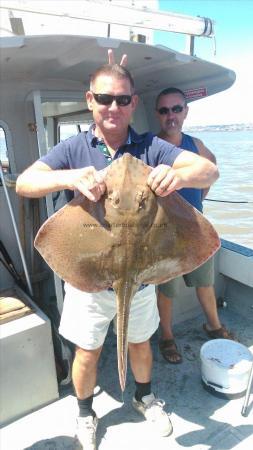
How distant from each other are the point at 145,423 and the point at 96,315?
1.11 metres

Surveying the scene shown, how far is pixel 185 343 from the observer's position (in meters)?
4.04

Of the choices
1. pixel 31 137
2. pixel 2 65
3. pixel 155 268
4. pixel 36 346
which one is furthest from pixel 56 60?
pixel 36 346

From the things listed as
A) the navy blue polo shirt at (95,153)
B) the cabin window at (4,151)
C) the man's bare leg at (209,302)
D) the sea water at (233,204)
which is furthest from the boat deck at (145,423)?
the sea water at (233,204)

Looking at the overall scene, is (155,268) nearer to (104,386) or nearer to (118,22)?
(104,386)

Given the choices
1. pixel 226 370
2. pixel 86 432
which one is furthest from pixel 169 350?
pixel 86 432

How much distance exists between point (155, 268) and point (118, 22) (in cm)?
215

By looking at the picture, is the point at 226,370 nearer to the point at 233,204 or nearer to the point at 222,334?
the point at 222,334

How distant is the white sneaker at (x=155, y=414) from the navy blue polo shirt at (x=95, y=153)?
188 centimetres

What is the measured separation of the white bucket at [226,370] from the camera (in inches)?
123

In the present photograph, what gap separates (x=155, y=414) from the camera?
2.87m

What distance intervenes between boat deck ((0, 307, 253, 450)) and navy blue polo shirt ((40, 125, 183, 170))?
80.7 inches

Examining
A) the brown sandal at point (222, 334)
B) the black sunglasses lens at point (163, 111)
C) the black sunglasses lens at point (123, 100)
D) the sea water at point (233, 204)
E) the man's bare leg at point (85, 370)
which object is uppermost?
the black sunglasses lens at point (123, 100)

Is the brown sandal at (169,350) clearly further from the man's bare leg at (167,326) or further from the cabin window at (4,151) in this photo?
the cabin window at (4,151)

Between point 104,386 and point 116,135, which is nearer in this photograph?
point 116,135
